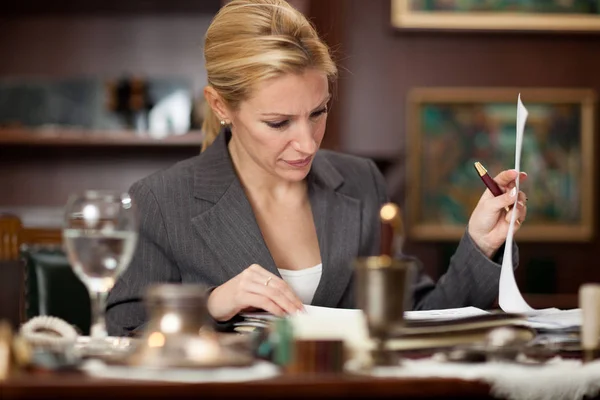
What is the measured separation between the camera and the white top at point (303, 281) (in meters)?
2.15

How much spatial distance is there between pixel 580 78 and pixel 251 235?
2.83m

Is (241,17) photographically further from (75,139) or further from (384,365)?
(75,139)

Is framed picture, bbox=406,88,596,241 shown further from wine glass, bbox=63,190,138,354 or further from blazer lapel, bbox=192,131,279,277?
wine glass, bbox=63,190,138,354

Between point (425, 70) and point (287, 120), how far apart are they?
260 centimetres

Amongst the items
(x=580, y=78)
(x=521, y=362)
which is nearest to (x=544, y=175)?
(x=580, y=78)

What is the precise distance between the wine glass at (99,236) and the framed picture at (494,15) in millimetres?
3288

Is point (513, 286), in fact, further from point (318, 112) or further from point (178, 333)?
point (178, 333)

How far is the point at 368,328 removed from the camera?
1.22 metres

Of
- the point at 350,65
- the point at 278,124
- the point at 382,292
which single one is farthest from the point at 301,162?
the point at 350,65

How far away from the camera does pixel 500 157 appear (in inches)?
179

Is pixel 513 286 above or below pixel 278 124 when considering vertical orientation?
below

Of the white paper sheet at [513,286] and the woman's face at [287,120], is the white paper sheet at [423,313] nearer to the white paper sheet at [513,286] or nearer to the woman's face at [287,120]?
the white paper sheet at [513,286]

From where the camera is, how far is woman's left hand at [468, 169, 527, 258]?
73.1 inches

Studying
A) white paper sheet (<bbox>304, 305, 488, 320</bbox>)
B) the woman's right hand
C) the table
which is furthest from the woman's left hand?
the table
